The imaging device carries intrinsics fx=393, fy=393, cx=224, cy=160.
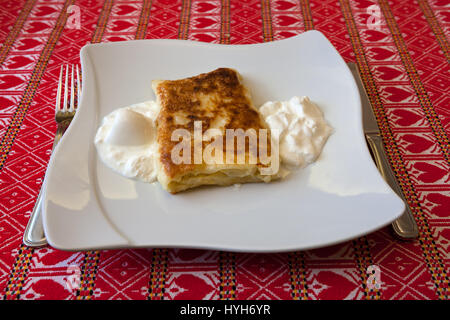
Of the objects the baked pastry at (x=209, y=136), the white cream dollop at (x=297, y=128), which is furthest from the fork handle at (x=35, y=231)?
the white cream dollop at (x=297, y=128)

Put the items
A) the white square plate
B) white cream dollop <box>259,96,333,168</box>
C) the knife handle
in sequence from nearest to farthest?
the white square plate
the knife handle
white cream dollop <box>259,96,333,168</box>

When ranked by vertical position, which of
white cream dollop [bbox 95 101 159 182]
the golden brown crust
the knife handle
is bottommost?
the knife handle

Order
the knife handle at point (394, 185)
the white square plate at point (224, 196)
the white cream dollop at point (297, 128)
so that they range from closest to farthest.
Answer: the white square plate at point (224, 196) → the knife handle at point (394, 185) → the white cream dollop at point (297, 128)

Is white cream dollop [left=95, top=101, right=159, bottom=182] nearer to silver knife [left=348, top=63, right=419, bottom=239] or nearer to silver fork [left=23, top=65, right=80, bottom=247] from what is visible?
silver fork [left=23, top=65, right=80, bottom=247]

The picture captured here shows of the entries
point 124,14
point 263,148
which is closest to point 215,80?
point 263,148

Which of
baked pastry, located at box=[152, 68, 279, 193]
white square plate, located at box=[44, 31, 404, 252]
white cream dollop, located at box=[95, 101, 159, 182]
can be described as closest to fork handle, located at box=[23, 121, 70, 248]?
white square plate, located at box=[44, 31, 404, 252]

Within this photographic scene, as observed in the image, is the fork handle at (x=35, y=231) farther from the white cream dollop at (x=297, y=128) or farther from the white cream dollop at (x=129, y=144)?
the white cream dollop at (x=297, y=128)
